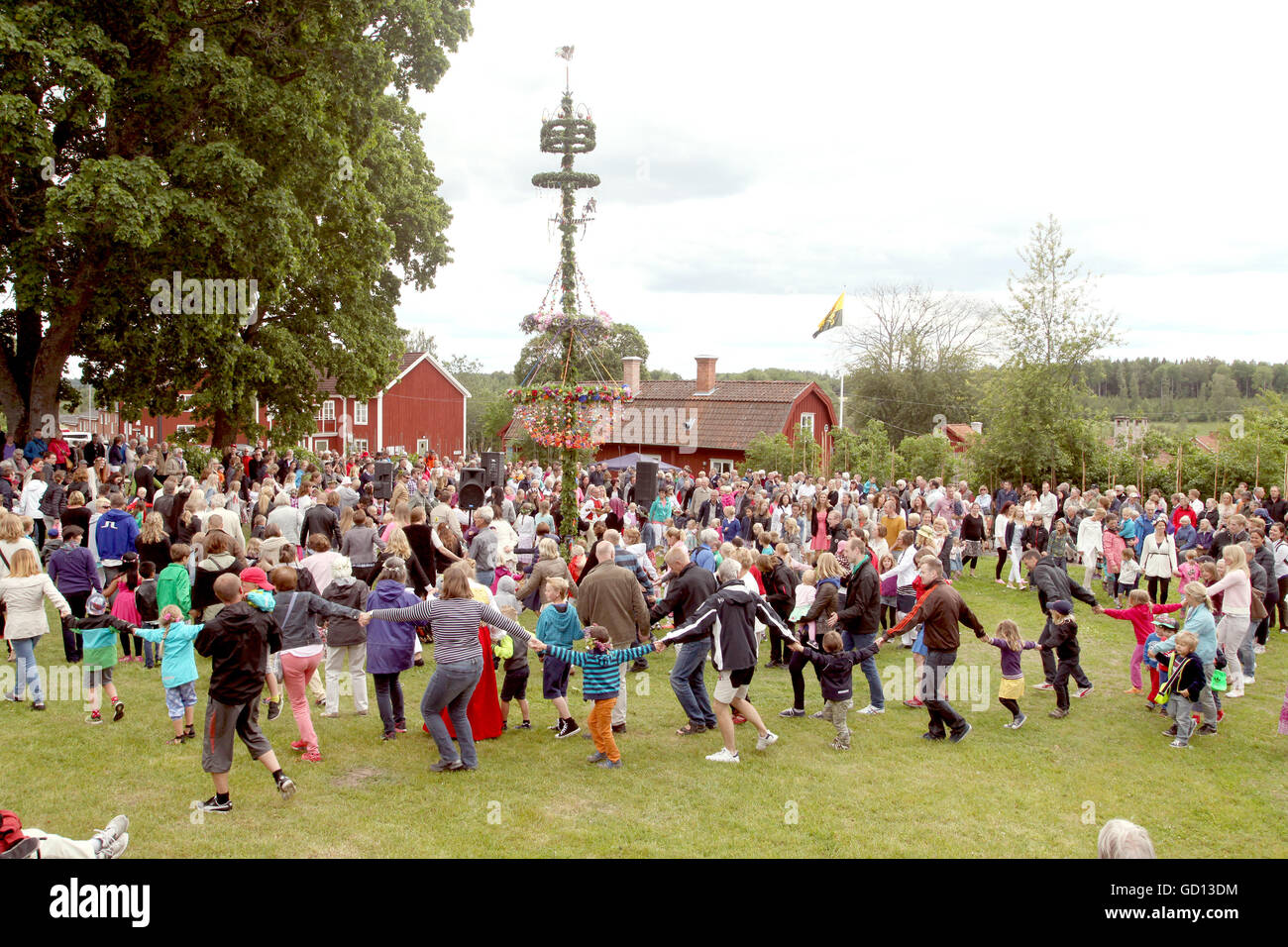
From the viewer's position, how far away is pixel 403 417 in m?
46.5

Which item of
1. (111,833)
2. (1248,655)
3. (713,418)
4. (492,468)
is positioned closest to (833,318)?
(713,418)

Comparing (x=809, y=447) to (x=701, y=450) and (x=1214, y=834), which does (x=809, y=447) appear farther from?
(x=1214, y=834)

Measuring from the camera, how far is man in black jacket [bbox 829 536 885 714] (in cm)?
912

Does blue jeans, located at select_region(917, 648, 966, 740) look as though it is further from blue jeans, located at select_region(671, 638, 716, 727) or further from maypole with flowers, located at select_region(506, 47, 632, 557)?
maypole with flowers, located at select_region(506, 47, 632, 557)

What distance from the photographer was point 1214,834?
6527 mm

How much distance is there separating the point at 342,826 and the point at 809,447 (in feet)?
89.6

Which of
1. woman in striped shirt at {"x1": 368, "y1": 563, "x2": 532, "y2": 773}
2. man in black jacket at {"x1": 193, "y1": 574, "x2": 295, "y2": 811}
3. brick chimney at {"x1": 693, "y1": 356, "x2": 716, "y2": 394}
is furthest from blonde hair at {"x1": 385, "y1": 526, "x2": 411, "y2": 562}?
brick chimney at {"x1": 693, "y1": 356, "x2": 716, "y2": 394}

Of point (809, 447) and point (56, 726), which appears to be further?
point (809, 447)

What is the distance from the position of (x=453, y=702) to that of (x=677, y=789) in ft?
6.47

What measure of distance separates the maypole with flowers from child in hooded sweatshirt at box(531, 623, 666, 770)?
6.27m

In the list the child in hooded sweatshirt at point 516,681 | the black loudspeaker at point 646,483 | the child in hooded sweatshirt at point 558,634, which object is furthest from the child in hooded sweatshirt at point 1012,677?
the black loudspeaker at point 646,483

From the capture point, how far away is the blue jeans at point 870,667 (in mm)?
9227

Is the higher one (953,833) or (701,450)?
(701,450)
